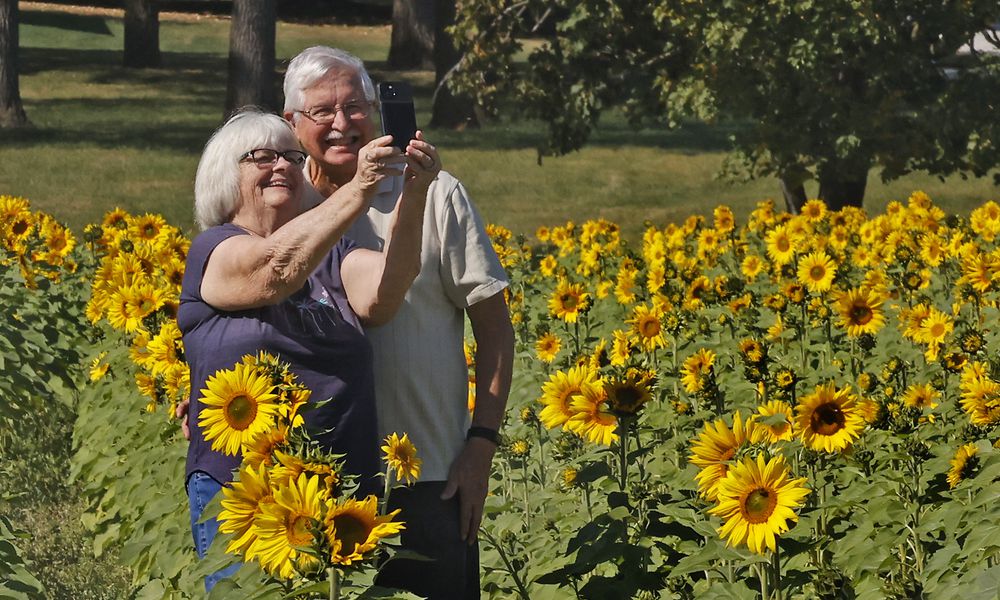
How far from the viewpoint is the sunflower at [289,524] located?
2818mm

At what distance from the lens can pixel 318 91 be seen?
3.82 metres

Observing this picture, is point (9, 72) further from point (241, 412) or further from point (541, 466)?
point (241, 412)

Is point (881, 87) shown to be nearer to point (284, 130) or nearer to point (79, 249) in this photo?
point (79, 249)

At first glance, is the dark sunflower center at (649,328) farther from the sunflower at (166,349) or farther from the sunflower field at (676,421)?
the sunflower at (166,349)

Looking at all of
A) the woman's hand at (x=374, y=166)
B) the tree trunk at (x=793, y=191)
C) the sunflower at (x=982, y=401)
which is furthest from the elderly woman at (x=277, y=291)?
the tree trunk at (x=793, y=191)

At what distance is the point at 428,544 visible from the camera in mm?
3963

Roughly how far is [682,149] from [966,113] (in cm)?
1389

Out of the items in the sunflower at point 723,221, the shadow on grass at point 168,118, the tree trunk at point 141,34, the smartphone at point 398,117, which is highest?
the smartphone at point 398,117

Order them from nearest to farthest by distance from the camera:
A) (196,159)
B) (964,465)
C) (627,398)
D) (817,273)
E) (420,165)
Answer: (420,165), (627,398), (964,465), (817,273), (196,159)

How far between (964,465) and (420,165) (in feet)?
6.52

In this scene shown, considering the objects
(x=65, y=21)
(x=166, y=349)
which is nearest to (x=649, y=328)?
(x=166, y=349)

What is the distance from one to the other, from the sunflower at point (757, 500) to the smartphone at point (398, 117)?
960 millimetres

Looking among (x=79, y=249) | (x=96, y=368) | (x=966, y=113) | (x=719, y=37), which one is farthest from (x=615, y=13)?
(x=96, y=368)

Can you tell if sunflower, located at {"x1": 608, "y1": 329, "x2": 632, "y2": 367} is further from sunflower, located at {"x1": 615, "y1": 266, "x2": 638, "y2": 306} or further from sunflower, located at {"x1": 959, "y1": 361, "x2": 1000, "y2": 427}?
sunflower, located at {"x1": 615, "y1": 266, "x2": 638, "y2": 306}
